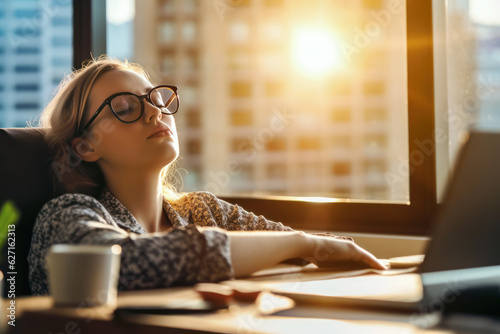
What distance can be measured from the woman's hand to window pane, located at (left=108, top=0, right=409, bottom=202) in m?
0.65

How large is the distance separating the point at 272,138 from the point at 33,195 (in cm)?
110

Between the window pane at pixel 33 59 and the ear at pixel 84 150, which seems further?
the window pane at pixel 33 59

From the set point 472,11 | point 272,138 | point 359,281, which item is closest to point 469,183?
point 359,281

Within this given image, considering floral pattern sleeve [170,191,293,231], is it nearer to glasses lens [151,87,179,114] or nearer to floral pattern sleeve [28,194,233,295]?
glasses lens [151,87,179,114]

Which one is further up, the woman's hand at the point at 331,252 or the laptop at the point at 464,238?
the laptop at the point at 464,238

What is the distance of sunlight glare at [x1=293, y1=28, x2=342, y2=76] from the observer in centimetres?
218

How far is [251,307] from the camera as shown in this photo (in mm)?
743

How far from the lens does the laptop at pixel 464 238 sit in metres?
0.71

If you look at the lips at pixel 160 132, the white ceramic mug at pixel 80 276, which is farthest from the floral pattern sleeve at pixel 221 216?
the white ceramic mug at pixel 80 276

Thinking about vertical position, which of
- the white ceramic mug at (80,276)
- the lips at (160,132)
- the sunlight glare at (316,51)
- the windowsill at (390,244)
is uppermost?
the sunlight glare at (316,51)

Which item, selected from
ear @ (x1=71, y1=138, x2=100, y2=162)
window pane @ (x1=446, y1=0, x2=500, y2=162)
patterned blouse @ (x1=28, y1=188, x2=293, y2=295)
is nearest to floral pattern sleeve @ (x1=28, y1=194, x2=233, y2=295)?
patterned blouse @ (x1=28, y1=188, x2=293, y2=295)

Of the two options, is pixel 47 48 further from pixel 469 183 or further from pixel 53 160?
pixel 469 183

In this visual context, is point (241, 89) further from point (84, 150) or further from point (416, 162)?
point (84, 150)

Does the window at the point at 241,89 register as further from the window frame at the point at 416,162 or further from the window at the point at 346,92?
the window frame at the point at 416,162
